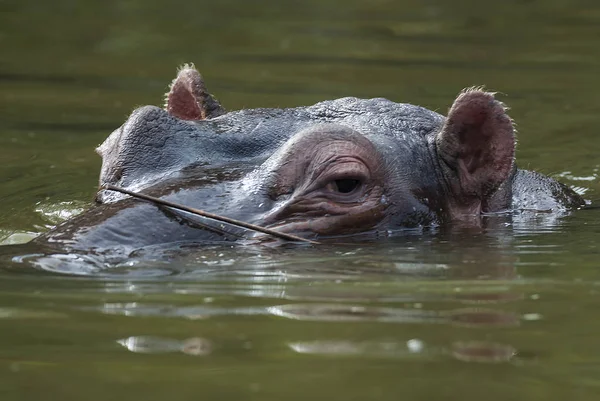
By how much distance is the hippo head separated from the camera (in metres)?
6.84

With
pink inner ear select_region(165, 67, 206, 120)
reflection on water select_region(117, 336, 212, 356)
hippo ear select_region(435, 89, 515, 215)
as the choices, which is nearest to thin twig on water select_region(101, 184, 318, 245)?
hippo ear select_region(435, 89, 515, 215)

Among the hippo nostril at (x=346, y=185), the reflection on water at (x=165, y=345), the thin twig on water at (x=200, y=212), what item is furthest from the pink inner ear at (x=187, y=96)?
the reflection on water at (x=165, y=345)

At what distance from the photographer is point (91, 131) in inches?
475

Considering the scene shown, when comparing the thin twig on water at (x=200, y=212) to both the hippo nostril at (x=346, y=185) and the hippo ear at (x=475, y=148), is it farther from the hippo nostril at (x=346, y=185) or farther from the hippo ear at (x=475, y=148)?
the hippo ear at (x=475, y=148)

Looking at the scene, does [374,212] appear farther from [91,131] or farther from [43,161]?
[91,131]

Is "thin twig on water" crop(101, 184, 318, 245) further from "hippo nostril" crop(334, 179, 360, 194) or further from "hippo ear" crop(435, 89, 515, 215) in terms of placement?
"hippo ear" crop(435, 89, 515, 215)

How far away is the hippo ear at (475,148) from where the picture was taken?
7.56 metres

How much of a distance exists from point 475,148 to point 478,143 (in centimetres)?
4

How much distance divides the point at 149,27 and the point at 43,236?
10.4 metres

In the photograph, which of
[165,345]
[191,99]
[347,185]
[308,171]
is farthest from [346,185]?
[165,345]

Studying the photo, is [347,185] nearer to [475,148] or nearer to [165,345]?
[475,148]

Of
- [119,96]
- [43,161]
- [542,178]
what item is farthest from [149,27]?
[542,178]

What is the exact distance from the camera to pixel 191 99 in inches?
354

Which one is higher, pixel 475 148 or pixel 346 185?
pixel 475 148
